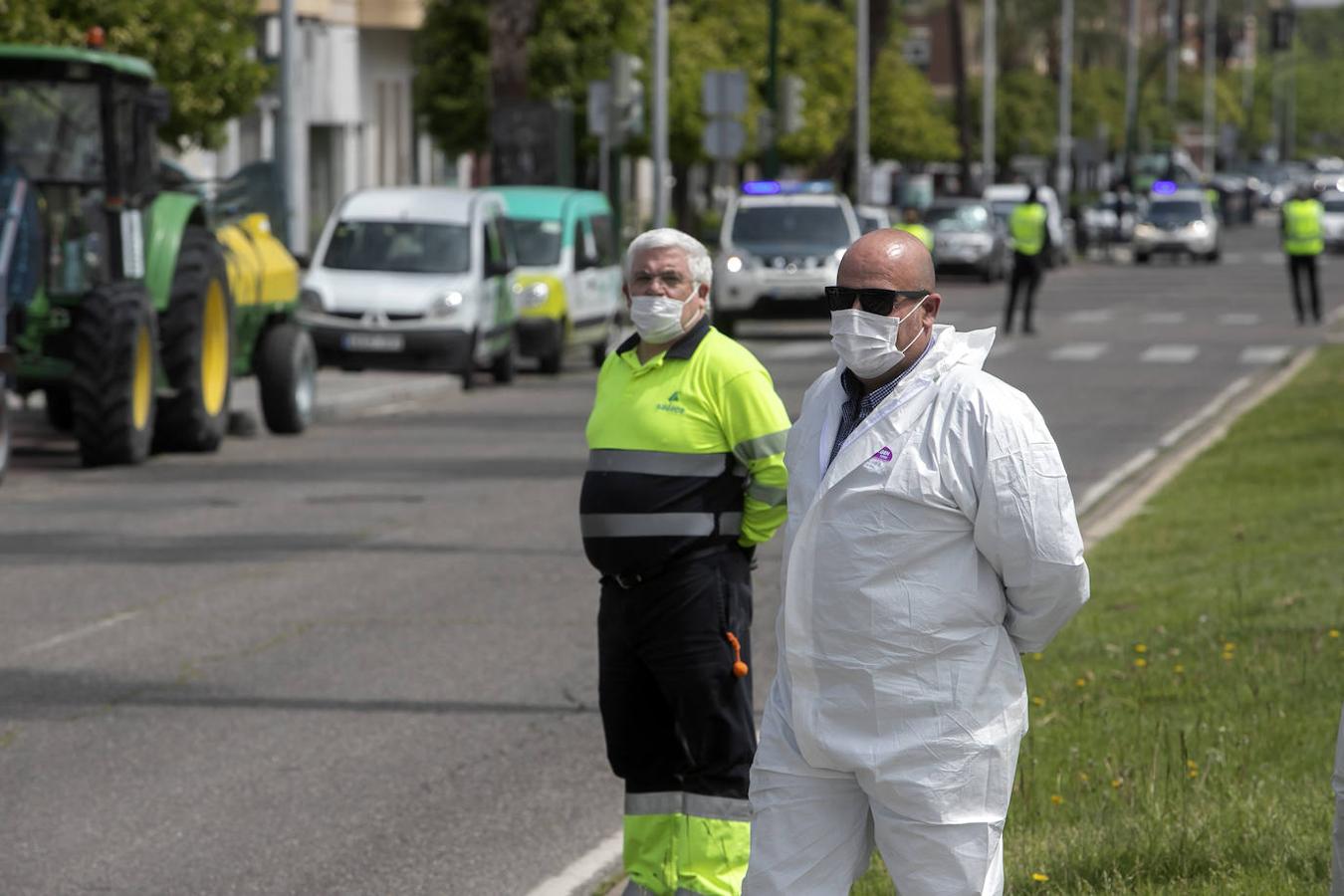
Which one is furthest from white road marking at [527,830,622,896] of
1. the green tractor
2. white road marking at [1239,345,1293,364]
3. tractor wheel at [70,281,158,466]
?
white road marking at [1239,345,1293,364]

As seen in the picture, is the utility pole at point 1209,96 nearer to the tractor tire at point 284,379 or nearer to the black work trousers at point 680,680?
the tractor tire at point 284,379

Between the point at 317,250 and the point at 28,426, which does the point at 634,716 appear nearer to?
the point at 28,426

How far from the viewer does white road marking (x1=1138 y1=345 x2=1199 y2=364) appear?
2878 centimetres

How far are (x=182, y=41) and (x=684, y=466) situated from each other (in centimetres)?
2010

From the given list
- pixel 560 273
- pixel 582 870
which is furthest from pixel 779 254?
pixel 582 870

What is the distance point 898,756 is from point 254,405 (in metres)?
18.5

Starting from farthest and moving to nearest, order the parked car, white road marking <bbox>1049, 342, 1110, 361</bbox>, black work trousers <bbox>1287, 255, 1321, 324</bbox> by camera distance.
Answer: black work trousers <bbox>1287, 255, 1321, 324</bbox> < white road marking <bbox>1049, 342, 1110, 361</bbox> < the parked car

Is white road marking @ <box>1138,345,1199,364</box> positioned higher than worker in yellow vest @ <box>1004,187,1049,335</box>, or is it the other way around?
worker in yellow vest @ <box>1004,187,1049,335</box>

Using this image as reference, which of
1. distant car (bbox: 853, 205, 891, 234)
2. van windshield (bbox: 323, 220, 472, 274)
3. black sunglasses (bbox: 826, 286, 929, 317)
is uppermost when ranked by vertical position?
black sunglasses (bbox: 826, 286, 929, 317)

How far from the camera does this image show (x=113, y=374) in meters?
16.8

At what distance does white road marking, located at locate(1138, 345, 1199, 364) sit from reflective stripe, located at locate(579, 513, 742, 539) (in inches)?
897

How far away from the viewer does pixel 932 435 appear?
15.4ft

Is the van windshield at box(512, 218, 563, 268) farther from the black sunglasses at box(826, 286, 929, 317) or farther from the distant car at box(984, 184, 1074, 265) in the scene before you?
the distant car at box(984, 184, 1074, 265)

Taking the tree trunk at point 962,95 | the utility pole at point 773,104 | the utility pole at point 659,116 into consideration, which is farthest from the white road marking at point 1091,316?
the tree trunk at point 962,95
